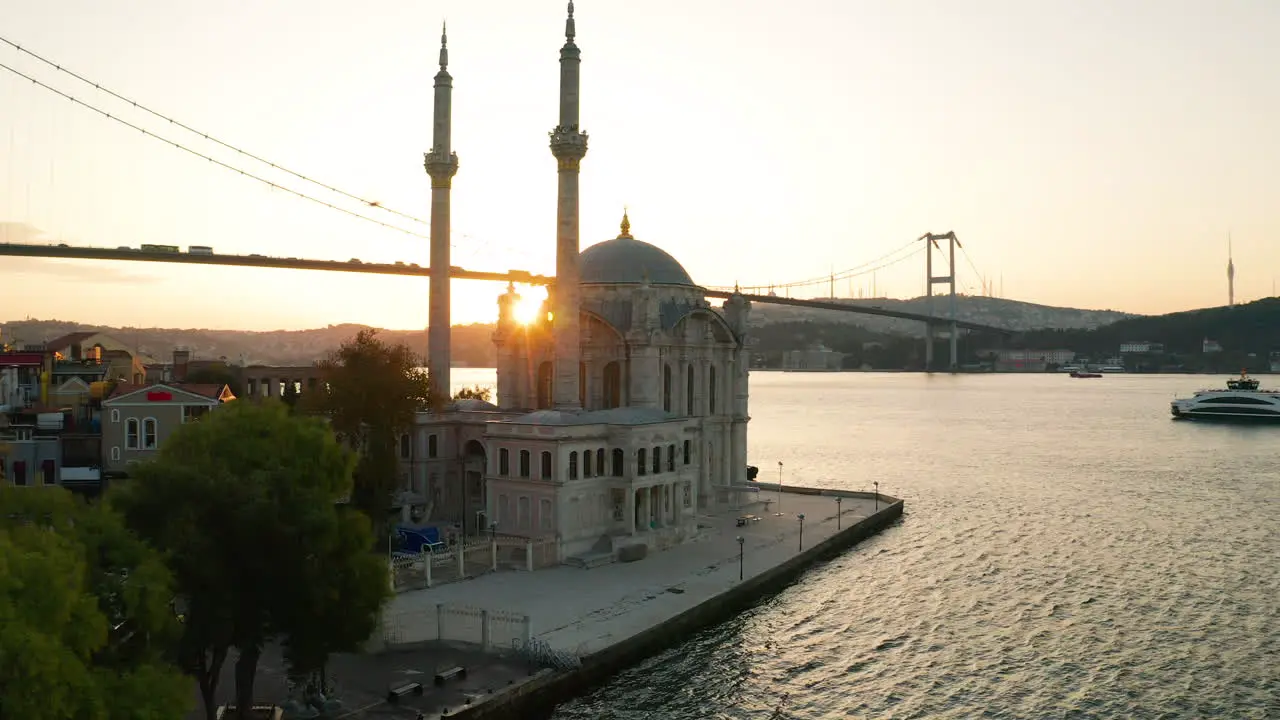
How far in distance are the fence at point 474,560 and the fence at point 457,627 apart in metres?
4.32

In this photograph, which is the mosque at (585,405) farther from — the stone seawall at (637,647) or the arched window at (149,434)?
the arched window at (149,434)

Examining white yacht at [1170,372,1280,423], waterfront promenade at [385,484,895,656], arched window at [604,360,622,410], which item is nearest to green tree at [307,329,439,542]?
waterfront promenade at [385,484,895,656]

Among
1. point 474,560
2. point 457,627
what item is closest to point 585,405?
point 474,560

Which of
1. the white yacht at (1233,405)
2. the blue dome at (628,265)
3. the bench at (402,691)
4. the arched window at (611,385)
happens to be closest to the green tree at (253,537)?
the bench at (402,691)

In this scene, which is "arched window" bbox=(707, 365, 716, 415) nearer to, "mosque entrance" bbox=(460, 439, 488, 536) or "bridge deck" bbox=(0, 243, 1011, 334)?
"mosque entrance" bbox=(460, 439, 488, 536)

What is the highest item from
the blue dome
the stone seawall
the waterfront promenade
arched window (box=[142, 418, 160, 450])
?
the blue dome

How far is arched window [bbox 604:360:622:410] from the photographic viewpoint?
3894cm

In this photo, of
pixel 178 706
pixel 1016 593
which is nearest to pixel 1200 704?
pixel 1016 593

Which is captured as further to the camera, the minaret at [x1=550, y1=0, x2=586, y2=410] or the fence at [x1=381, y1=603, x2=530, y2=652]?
the minaret at [x1=550, y1=0, x2=586, y2=410]

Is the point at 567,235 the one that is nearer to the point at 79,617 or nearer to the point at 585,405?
the point at 585,405

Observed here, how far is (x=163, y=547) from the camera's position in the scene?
1525cm

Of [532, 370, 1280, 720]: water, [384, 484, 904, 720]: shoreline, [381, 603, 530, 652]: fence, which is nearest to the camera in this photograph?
[384, 484, 904, 720]: shoreline

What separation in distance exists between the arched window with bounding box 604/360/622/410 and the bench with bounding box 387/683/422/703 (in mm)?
20510

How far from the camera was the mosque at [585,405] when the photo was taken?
3180 cm
